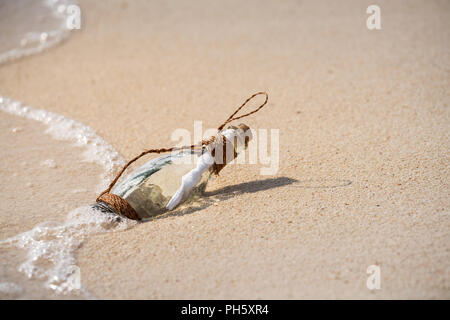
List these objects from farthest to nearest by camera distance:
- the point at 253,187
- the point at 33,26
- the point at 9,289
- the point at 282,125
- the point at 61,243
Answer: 1. the point at 33,26
2. the point at 282,125
3. the point at 253,187
4. the point at 61,243
5. the point at 9,289

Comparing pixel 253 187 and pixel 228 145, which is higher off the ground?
pixel 228 145

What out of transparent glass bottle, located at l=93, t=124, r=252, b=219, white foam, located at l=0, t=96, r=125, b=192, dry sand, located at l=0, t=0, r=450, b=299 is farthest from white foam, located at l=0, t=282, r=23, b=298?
white foam, located at l=0, t=96, r=125, b=192

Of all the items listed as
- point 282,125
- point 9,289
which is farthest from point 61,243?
point 282,125

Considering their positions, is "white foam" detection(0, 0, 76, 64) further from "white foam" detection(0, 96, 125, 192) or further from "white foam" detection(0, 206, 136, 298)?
"white foam" detection(0, 206, 136, 298)

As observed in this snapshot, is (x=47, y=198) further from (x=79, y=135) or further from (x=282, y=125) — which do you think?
(x=282, y=125)

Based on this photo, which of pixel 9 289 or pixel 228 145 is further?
pixel 228 145

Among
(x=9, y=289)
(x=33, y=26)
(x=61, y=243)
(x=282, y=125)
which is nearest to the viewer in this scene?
(x=9, y=289)

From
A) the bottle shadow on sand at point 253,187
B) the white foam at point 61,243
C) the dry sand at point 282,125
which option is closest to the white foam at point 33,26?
the dry sand at point 282,125

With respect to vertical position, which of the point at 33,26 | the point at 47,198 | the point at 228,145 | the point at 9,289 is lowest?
the point at 9,289
